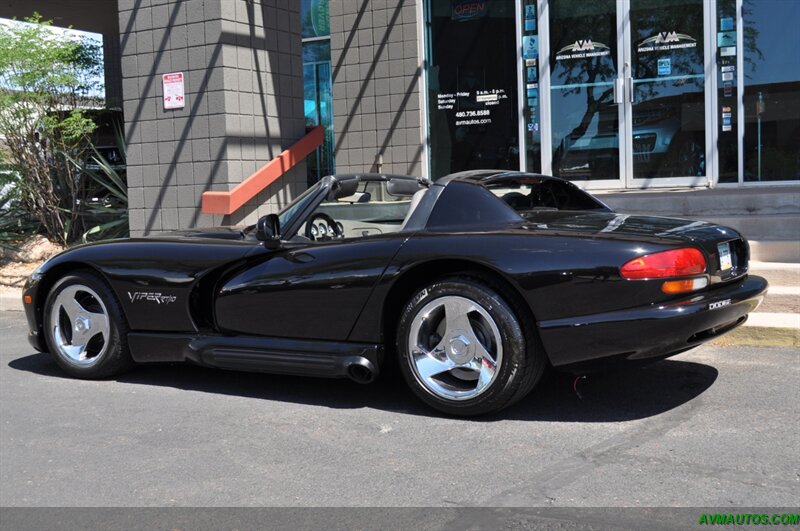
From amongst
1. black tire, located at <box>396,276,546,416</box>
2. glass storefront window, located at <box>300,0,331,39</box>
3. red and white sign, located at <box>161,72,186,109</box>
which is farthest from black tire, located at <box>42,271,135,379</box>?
glass storefront window, located at <box>300,0,331,39</box>

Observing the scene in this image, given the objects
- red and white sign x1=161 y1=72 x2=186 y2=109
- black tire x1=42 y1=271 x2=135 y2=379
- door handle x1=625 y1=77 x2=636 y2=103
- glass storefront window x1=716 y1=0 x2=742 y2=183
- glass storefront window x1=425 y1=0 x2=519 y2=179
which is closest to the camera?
black tire x1=42 y1=271 x2=135 y2=379

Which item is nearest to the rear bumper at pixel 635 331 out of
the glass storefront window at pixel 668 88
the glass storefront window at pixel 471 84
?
the glass storefront window at pixel 668 88

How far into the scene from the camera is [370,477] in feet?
12.4

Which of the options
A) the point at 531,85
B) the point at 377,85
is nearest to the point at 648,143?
the point at 531,85

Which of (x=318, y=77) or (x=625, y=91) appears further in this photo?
(x=318, y=77)

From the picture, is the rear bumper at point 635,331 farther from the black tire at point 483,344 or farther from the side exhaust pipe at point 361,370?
the side exhaust pipe at point 361,370

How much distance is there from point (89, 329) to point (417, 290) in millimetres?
2495

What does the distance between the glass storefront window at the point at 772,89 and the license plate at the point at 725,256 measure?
6.89 m

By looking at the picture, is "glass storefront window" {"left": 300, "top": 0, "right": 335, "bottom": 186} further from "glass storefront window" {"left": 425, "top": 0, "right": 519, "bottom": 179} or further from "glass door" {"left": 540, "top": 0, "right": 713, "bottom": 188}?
"glass door" {"left": 540, "top": 0, "right": 713, "bottom": 188}

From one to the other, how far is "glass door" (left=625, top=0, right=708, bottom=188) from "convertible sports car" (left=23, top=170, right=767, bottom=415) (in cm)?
608

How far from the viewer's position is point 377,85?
513 inches

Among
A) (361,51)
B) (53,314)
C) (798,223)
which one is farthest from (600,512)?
(361,51)

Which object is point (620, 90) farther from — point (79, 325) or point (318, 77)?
point (79, 325)

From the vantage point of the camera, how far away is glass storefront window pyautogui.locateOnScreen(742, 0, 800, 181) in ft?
34.7
